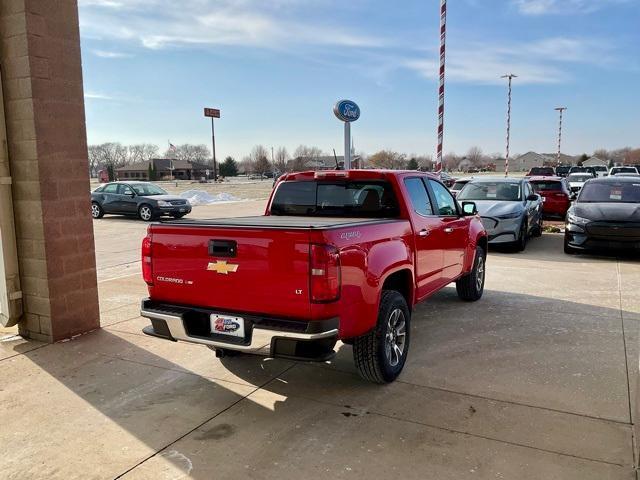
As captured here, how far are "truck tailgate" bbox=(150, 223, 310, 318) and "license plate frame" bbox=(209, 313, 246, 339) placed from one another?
0.22 feet

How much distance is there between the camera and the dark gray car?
65.3 ft

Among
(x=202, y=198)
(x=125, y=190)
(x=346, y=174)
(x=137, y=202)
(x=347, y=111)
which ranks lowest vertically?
(x=202, y=198)

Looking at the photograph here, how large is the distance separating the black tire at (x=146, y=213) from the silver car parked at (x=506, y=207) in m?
12.3

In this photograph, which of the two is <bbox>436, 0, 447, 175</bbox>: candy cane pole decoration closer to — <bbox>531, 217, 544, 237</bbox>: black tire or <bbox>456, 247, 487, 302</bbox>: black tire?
<bbox>531, 217, 544, 237</bbox>: black tire

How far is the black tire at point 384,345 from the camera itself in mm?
4109

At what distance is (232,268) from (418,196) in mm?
2399

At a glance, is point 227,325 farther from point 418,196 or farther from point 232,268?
point 418,196

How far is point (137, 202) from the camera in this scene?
2011cm

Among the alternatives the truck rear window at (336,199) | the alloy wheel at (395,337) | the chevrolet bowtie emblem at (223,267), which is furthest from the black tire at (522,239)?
the chevrolet bowtie emblem at (223,267)

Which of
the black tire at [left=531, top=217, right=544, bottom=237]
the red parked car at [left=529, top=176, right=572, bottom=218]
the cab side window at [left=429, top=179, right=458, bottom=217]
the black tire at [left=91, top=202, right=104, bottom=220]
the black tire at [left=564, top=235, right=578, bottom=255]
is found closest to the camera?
the cab side window at [left=429, top=179, right=458, bottom=217]

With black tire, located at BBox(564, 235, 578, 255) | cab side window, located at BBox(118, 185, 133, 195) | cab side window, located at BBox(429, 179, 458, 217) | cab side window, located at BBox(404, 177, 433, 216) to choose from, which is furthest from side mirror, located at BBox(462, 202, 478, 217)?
cab side window, located at BBox(118, 185, 133, 195)

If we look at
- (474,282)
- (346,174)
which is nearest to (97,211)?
(474,282)

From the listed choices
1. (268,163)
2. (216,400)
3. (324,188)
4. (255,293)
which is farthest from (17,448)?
(268,163)

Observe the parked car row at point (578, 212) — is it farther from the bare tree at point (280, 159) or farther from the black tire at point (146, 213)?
the bare tree at point (280, 159)
